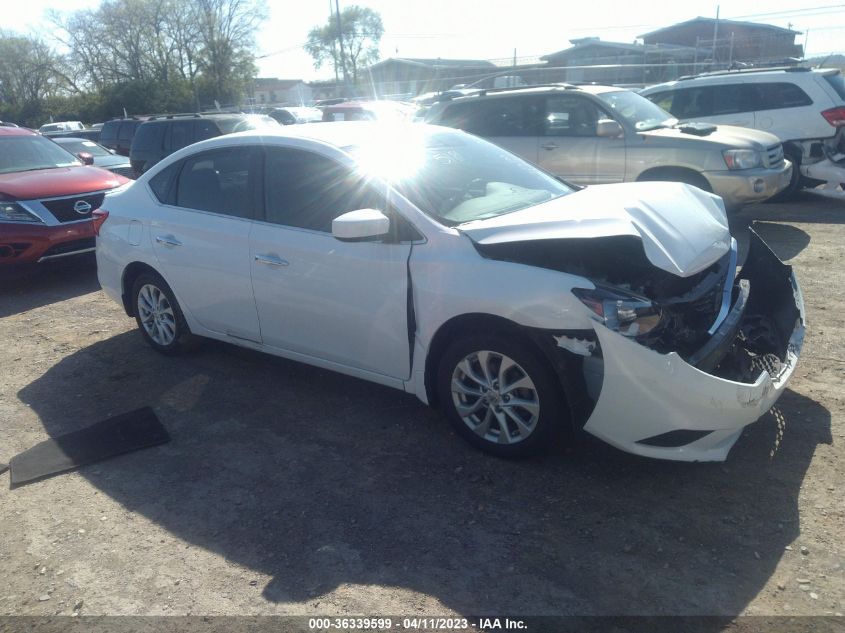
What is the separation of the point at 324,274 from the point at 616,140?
19.0 feet

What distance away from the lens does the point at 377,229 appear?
12.8 ft

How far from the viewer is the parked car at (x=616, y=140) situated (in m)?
8.67

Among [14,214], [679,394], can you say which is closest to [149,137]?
[14,214]

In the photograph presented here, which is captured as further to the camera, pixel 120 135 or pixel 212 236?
A: pixel 120 135

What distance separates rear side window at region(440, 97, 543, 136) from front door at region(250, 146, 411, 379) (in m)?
5.53

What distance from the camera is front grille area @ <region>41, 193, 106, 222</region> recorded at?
27.0ft

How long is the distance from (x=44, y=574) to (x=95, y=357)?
2.99 metres

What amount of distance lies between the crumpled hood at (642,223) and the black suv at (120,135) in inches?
701

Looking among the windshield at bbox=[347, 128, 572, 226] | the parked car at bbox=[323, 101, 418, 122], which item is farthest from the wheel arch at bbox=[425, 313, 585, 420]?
the parked car at bbox=[323, 101, 418, 122]

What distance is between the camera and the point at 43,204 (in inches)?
322

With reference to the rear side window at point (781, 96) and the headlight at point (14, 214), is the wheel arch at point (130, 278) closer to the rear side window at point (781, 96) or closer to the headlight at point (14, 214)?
A: the headlight at point (14, 214)

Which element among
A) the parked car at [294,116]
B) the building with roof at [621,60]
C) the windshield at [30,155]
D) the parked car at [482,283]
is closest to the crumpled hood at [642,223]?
the parked car at [482,283]

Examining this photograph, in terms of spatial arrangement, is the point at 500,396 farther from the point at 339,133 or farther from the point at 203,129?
the point at 203,129

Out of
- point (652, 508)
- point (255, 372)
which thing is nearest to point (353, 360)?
point (255, 372)
